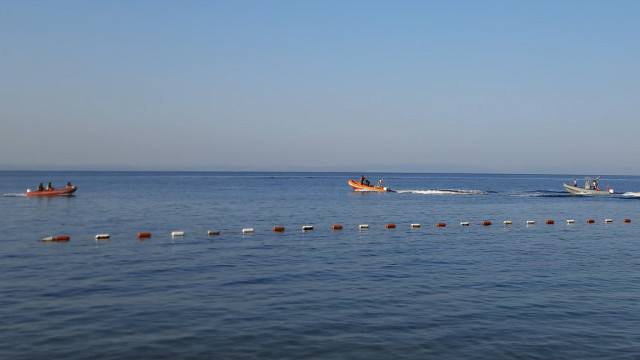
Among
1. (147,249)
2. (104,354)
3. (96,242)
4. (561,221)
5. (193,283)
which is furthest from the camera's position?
(561,221)

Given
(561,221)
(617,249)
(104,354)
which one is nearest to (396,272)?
(104,354)

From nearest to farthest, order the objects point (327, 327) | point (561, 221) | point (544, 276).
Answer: point (327, 327) → point (544, 276) → point (561, 221)

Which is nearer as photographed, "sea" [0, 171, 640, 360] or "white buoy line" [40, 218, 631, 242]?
"sea" [0, 171, 640, 360]

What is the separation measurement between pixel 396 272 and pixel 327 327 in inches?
372

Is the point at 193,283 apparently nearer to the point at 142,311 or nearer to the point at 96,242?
the point at 142,311

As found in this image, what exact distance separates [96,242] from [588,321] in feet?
91.7

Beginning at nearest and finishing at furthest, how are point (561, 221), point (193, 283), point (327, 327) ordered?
point (327, 327), point (193, 283), point (561, 221)

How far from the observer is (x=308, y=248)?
108 ft

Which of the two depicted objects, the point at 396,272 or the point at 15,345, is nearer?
the point at 15,345

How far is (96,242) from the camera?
3481cm

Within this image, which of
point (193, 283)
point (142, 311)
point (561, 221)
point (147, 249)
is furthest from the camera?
point (561, 221)

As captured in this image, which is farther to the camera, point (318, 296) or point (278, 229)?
point (278, 229)

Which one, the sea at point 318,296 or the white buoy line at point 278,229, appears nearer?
the sea at point 318,296

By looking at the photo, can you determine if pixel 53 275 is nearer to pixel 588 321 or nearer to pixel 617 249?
pixel 588 321
